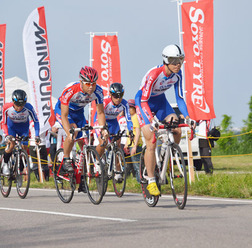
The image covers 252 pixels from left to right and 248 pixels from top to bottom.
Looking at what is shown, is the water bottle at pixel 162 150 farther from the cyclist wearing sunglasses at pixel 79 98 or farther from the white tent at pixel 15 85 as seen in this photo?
the white tent at pixel 15 85

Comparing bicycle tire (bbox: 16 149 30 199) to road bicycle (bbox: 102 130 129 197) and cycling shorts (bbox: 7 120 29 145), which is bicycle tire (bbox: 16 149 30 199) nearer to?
cycling shorts (bbox: 7 120 29 145)

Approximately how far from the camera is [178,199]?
8.40m

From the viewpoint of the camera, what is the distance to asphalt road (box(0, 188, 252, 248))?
570 centimetres

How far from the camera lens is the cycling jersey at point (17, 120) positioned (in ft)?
40.2

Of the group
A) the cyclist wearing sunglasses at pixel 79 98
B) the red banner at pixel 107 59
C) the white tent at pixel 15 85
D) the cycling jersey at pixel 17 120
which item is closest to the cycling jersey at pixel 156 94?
the cyclist wearing sunglasses at pixel 79 98

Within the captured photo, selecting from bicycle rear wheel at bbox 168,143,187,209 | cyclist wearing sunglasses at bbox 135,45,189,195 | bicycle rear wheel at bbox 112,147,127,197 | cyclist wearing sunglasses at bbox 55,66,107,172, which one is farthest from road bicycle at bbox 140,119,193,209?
bicycle rear wheel at bbox 112,147,127,197

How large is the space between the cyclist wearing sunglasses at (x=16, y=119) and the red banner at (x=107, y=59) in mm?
8439

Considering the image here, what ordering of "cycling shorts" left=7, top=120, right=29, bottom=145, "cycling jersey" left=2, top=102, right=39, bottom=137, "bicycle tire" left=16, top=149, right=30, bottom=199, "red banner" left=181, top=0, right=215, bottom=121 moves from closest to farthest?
"bicycle tire" left=16, top=149, right=30, bottom=199
"cycling jersey" left=2, top=102, right=39, bottom=137
"cycling shorts" left=7, top=120, right=29, bottom=145
"red banner" left=181, top=0, right=215, bottom=121

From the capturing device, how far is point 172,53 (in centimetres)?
868

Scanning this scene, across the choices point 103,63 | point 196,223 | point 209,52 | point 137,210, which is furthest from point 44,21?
point 196,223

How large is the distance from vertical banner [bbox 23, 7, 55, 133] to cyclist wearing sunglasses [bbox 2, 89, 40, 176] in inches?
172

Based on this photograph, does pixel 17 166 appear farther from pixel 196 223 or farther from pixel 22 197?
pixel 196 223

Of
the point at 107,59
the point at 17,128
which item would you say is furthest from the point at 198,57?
the point at 107,59

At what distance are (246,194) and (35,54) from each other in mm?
9063
